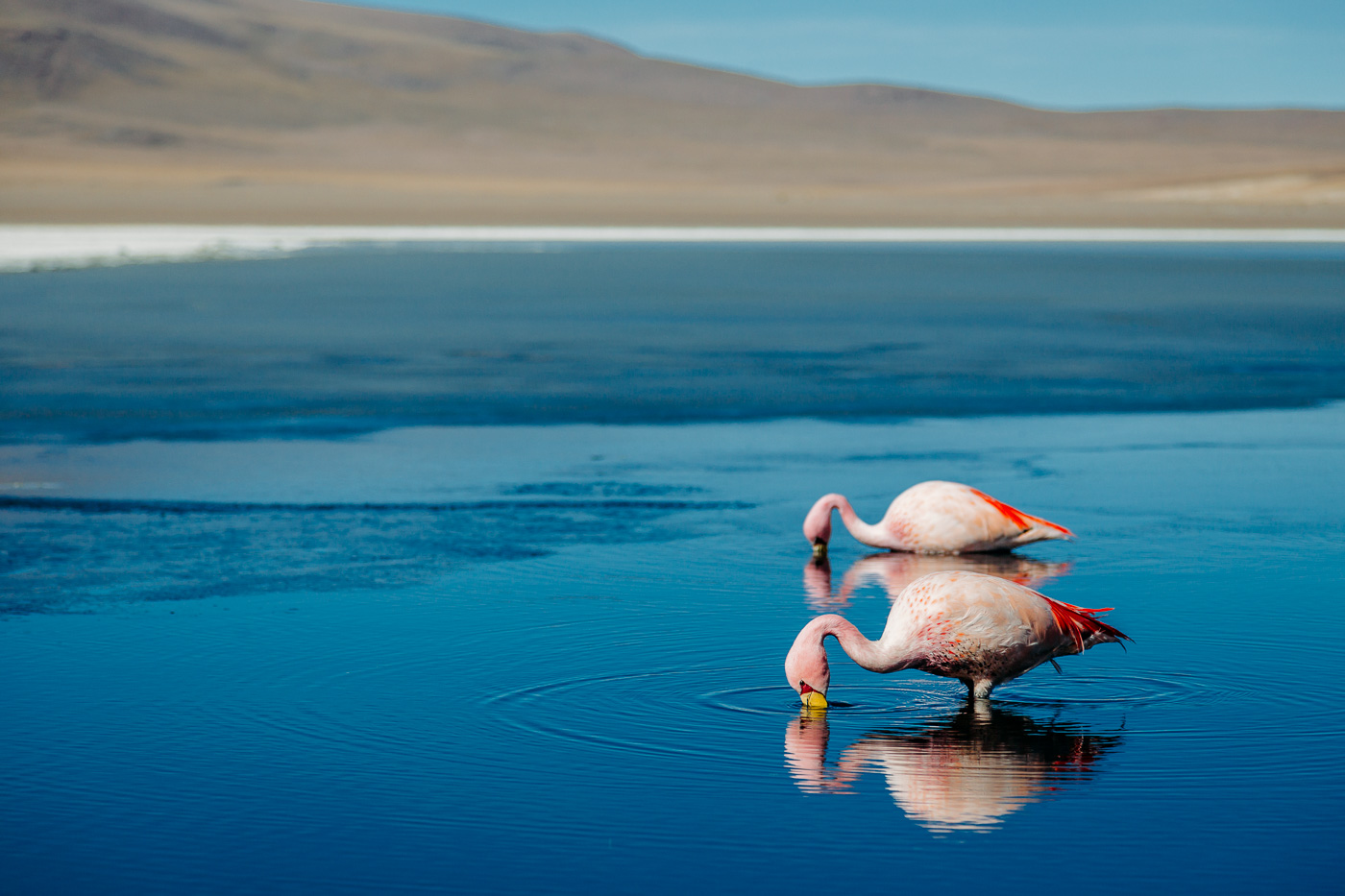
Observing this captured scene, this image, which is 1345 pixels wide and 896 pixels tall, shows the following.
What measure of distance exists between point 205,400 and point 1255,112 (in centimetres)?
18265

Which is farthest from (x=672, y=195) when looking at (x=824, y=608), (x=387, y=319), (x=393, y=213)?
(x=824, y=608)

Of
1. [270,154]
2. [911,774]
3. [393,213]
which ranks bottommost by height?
[911,774]

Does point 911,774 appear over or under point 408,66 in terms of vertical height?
under

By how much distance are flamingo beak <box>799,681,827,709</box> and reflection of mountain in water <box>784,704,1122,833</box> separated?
29 millimetres

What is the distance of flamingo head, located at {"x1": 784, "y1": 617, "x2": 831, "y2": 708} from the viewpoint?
6.07 meters

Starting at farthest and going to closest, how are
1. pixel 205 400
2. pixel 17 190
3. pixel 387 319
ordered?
pixel 17 190 < pixel 387 319 < pixel 205 400

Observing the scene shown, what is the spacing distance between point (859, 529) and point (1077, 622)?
253 centimetres

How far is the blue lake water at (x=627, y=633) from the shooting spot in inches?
195

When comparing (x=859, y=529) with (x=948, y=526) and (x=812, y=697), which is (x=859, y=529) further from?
(x=812, y=697)

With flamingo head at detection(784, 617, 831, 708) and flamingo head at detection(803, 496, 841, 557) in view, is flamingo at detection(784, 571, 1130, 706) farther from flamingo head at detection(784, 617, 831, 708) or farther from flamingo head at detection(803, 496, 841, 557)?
flamingo head at detection(803, 496, 841, 557)

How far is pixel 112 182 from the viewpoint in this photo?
102 metres

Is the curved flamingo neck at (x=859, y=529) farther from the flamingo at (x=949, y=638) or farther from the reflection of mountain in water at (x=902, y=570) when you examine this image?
the flamingo at (x=949, y=638)

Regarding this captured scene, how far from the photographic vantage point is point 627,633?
714 cm

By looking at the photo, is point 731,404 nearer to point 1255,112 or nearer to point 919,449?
point 919,449
